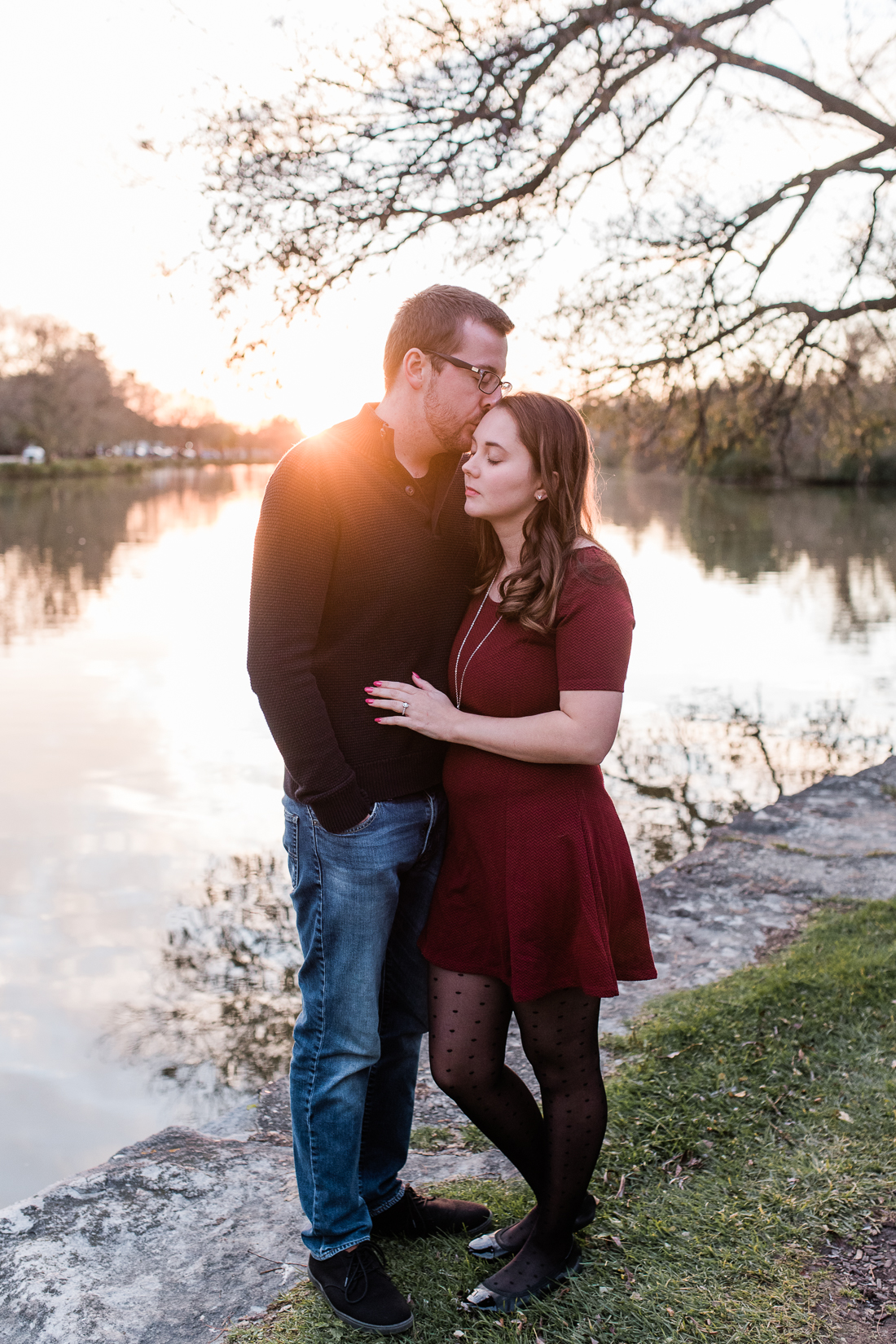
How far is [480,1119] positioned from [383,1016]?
13.9 inches

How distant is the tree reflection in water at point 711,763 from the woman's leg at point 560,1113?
15.0ft

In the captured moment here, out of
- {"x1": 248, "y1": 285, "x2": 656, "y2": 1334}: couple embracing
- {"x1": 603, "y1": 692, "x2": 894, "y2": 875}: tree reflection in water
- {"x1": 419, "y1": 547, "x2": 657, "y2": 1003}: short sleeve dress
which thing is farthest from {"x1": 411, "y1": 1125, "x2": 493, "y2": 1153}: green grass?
{"x1": 603, "y1": 692, "x2": 894, "y2": 875}: tree reflection in water

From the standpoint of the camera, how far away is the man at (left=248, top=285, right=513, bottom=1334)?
2270 millimetres

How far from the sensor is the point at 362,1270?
2352 millimetres

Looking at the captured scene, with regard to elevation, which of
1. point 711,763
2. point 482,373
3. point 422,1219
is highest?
point 482,373

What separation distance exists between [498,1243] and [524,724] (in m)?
1.33

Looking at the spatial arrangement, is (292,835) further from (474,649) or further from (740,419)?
(740,419)

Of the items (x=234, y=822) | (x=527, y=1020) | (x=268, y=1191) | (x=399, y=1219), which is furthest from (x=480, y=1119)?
(x=234, y=822)

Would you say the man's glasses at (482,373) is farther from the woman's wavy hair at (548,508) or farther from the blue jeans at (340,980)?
the blue jeans at (340,980)

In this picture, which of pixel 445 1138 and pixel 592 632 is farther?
pixel 445 1138

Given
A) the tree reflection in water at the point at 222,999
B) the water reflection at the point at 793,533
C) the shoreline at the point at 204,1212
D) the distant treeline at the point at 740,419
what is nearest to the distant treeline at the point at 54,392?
the water reflection at the point at 793,533

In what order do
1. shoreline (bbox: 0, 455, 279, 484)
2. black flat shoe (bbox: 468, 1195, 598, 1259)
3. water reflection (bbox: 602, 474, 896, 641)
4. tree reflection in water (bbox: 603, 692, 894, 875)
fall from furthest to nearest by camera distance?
shoreline (bbox: 0, 455, 279, 484) → water reflection (bbox: 602, 474, 896, 641) → tree reflection in water (bbox: 603, 692, 894, 875) → black flat shoe (bbox: 468, 1195, 598, 1259)

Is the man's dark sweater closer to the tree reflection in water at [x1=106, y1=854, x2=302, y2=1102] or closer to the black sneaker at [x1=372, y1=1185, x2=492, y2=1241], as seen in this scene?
the black sneaker at [x1=372, y1=1185, x2=492, y2=1241]

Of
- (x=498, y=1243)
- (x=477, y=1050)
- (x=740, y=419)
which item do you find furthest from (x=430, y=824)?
(x=740, y=419)
